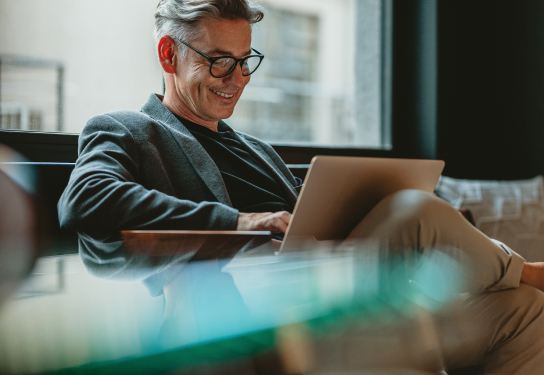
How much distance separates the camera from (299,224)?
0.86 metres

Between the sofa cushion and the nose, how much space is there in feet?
3.86

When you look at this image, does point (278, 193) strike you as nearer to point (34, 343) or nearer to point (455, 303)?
point (455, 303)

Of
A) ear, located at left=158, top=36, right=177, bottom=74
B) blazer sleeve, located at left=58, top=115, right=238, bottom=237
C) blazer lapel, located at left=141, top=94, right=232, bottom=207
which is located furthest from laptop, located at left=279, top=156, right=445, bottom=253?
ear, located at left=158, top=36, right=177, bottom=74

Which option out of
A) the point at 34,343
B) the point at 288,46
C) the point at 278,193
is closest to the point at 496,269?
the point at 278,193

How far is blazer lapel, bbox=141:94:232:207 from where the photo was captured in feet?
3.89

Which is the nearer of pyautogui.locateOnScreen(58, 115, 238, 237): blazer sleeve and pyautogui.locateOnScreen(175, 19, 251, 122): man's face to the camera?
pyautogui.locateOnScreen(58, 115, 238, 237): blazer sleeve

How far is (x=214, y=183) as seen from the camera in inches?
46.8

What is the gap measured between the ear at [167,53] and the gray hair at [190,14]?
0.05 ft

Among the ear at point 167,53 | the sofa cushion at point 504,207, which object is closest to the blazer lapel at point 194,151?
the ear at point 167,53

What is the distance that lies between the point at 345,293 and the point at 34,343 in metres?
0.50

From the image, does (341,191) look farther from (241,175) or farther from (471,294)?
(241,175)

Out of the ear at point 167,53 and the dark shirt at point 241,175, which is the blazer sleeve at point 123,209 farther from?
the ear at point 167,53

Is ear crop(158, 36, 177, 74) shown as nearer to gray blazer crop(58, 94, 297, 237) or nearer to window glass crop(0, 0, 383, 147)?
gray blazer crop(58, 94, 297, 237)

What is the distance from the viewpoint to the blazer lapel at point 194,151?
1.19m
